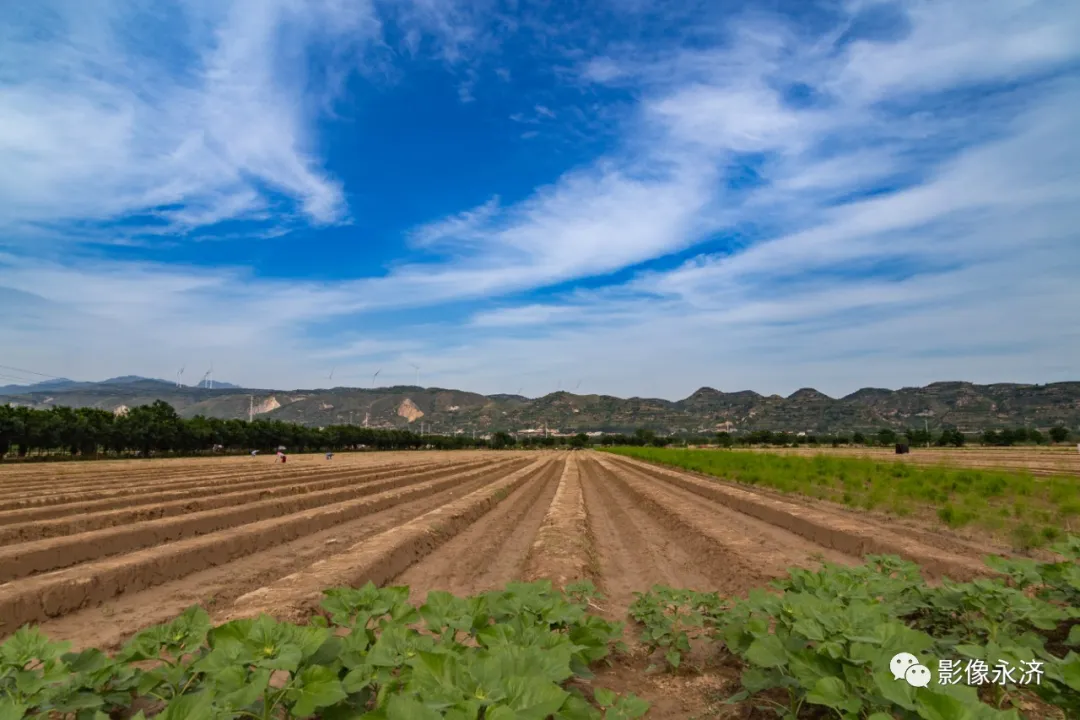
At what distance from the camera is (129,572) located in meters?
9.74

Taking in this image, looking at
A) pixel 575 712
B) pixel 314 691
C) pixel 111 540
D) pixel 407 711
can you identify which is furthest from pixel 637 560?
pixel 111 540

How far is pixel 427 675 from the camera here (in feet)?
8.13

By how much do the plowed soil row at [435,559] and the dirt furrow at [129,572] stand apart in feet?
0.07

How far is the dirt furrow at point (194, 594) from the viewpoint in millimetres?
7617

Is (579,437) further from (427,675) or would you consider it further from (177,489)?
(427,675)

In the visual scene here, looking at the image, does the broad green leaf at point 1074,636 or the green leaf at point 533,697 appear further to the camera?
the broad green leaf at point 1074,636

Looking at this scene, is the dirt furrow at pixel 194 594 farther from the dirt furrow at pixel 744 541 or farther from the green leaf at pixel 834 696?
the dirt furrow at pixel 744 541

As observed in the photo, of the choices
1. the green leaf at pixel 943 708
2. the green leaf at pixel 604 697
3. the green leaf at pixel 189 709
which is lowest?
the green leaf at pixel 604 697

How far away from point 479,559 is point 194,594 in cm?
553

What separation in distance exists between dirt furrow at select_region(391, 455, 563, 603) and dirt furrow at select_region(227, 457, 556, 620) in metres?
0.30

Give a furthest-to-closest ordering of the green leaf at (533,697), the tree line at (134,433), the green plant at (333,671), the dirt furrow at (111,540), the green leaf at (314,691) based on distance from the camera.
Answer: the tree line at (134,433) < the dirt furrow at (111,540) < the green leaf at (314,691) < the green plant at (333,671) < the green leaf at (533,697)

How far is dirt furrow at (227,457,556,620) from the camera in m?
7.13

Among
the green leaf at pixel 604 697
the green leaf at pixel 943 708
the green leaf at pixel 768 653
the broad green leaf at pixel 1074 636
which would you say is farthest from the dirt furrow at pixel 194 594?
the broad green leaf at pixel 1074 636

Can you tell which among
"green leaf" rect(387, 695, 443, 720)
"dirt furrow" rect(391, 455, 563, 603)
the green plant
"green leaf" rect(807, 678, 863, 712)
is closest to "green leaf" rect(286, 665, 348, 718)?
the green plant
